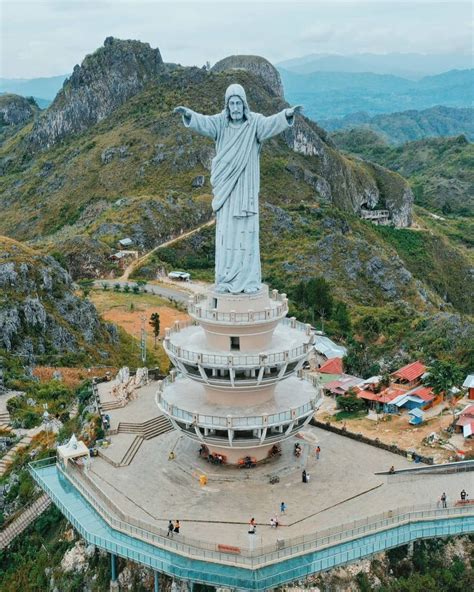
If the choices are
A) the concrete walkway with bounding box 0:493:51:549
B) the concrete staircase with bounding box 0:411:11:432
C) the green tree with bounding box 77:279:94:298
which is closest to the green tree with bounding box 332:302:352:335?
the green tree with bounding box 77:279:94:298

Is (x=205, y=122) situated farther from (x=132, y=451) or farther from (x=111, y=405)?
(x=111, y=405)

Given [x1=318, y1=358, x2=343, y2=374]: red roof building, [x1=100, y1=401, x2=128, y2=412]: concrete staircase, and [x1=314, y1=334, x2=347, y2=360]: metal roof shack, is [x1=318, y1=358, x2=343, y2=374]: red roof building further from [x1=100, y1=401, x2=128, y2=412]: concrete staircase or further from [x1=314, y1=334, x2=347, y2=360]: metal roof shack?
[x1=100, y1=401, x2=128, y2=412]: concrete staircase

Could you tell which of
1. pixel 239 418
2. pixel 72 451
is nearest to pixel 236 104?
pixel 239 418

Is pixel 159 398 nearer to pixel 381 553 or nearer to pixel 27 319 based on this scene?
pixel 381 553

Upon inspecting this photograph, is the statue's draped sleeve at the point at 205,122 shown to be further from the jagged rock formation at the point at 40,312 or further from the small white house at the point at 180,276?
the small white house at the point at 180,276

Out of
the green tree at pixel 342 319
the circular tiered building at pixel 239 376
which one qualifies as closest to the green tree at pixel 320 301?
the green tree at pixel 342 319

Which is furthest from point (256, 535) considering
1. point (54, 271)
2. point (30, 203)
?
point (30, 203)

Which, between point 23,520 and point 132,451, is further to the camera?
point 132,451
